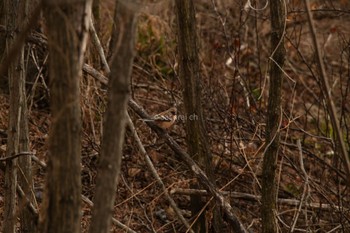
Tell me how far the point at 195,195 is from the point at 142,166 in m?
1.01

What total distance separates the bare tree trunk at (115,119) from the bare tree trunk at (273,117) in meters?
1.26

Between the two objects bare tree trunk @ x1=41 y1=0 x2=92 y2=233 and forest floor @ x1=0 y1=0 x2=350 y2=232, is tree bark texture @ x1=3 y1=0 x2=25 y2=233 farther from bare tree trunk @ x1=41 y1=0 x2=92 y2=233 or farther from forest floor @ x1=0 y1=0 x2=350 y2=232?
bare tree trunk @ x1=41 y1=0 x2=92 y2=233

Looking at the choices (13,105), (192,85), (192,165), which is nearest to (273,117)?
(192,165)

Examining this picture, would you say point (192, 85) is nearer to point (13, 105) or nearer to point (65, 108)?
point (13, 105)

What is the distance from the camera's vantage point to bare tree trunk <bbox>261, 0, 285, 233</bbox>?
309 cm

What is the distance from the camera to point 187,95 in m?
3.70

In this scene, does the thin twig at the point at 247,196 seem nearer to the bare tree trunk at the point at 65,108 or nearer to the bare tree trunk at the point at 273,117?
the bare tree trunk at the point at 273,117

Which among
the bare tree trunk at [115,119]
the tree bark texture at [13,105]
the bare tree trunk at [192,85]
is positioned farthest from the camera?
the bare tree trunk at [192,85]

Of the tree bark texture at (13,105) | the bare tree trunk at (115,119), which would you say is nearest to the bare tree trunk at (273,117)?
the tree bark texture at (13,105)

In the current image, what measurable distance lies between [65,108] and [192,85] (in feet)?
5.80

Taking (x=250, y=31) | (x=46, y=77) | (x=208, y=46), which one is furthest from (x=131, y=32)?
(x=250, y=31)

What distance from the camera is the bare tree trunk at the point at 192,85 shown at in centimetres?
361

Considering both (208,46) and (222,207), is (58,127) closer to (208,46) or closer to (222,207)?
(222,207)

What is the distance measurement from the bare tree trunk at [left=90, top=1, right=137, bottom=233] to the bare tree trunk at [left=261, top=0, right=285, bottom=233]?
1.26 meters
